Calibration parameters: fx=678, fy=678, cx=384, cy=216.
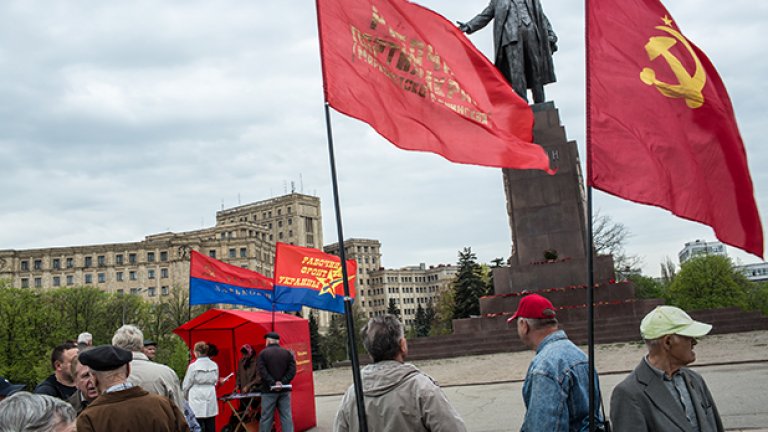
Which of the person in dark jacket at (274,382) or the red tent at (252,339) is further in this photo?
the red tent at (252,339)

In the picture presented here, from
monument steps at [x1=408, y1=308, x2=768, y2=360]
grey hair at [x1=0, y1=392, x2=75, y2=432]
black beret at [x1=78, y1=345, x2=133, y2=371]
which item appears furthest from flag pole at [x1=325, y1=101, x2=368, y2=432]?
monument steps at [x1=408, y1=308, x2=768, y2=360]

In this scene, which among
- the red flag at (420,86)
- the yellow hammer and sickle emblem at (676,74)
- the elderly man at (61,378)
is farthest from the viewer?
the elderly man at (61,378)

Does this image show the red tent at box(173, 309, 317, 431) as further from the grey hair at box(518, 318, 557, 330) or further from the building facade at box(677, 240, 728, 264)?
the building facade at box(677, 240, 728, 264)

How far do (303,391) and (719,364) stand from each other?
25.7ft

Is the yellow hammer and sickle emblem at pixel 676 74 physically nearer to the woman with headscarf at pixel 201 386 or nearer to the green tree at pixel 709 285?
the woman with headscarf at pixel 201 386

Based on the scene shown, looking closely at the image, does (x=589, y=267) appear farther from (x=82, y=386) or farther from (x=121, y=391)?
(x=82, y=386)

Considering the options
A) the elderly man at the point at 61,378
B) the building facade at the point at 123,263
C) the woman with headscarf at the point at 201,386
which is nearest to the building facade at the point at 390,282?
the building facade at the point at 123,263

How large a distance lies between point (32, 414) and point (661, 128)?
12.2 ft

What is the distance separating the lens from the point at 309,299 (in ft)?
37.2

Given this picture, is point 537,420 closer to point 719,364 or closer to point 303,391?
point 303,391

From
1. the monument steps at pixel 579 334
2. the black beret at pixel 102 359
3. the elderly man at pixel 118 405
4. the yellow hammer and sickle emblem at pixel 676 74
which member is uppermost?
the yellow hammer and sickle emblem at pixel 676 74

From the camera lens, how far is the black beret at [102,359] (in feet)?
12.3

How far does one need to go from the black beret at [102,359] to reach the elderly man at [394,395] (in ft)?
4.17

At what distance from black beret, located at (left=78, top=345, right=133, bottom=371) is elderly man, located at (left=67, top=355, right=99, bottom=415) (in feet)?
3.78
